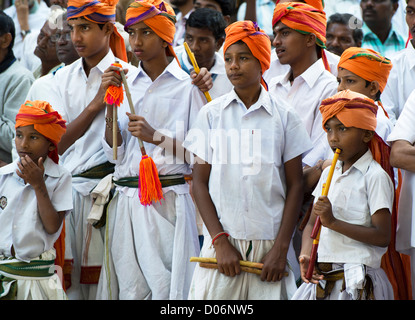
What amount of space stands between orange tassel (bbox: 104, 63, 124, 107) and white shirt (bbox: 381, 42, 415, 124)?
2262 mm

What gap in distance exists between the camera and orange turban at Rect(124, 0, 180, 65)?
212 inches

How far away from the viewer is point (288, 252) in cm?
492

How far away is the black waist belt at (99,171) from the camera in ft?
18.4

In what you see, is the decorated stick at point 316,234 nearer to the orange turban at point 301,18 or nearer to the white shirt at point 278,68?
the orange turban at point 301,18

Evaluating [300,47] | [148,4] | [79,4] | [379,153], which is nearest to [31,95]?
[79,4]

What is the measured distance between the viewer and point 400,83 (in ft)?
20.2

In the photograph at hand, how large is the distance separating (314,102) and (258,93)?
1.84 ft

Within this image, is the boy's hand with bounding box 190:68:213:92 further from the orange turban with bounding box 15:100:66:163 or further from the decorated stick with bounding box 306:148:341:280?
the decorated stick with bounding box 306:148:341:280

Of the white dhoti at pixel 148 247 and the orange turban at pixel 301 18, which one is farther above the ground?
the orange turban at pixel 301 18

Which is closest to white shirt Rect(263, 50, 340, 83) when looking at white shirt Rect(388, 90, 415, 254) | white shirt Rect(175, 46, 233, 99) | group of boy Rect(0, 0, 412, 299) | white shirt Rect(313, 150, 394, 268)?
group of boy Rect(0, 0, 412, 299)

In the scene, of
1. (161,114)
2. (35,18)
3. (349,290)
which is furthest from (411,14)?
(35,18)

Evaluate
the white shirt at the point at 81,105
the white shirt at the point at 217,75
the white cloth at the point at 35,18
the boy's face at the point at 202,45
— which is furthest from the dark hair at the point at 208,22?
the white cloth at the point at 35,18

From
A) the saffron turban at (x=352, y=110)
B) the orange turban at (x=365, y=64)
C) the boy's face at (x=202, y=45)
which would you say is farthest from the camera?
the boy's face at (x=202, y=45)
